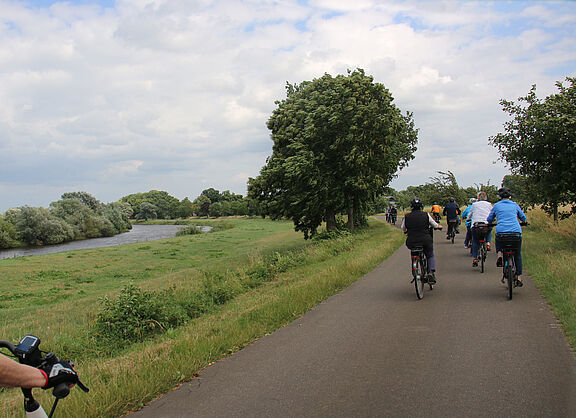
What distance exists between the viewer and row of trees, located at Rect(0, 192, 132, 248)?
66438 millimetres

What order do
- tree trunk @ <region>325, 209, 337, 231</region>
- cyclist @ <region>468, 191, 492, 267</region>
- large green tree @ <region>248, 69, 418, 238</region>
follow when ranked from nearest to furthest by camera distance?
1. cyclist @ <region>468, 191, 492, 267</region>
2. large green tree @ <region>248, 69, 418, 238</region>
3. tree trunk @ <region>325, 209, 337, 231</region>

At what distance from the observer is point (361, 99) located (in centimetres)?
2844

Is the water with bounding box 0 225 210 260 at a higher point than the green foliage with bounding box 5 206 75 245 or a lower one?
lower

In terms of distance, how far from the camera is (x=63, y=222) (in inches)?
2879

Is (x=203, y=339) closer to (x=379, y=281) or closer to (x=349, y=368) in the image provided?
(x=349, y=368)

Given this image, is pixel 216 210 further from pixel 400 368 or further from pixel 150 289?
pixel 400 368

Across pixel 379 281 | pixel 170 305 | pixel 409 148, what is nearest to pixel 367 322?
pixel 379 281

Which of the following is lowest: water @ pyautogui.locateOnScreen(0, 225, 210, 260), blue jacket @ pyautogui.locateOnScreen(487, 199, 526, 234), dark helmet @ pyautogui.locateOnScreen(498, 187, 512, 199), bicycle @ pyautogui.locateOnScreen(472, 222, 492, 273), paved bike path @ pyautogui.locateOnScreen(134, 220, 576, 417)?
water @ pyautogui.locateOnScreen(0, 225, 210, 260)

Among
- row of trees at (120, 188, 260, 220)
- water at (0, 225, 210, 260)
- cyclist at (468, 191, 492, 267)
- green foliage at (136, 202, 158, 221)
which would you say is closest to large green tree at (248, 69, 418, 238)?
cyclist at (468, 191, 492, 267)

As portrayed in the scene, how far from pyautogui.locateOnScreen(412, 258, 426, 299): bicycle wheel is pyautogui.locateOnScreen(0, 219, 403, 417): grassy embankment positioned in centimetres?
195

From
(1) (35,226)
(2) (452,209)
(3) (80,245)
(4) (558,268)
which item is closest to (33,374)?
(4) (558,268)

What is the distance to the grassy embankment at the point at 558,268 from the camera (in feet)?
24.0

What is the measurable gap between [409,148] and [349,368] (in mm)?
42137

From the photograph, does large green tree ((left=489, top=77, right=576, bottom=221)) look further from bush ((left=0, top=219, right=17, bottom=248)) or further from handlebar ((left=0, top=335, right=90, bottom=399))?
bush ((left=0, top=219, right=17, bottom=248))
